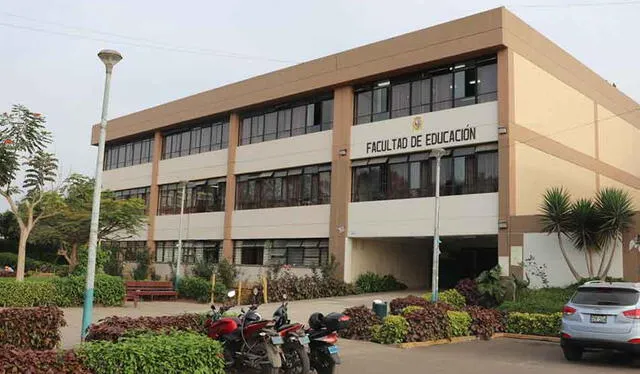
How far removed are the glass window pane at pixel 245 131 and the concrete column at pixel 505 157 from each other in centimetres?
1520

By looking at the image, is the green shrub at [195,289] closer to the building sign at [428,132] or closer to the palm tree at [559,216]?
the building sign at [428,132]

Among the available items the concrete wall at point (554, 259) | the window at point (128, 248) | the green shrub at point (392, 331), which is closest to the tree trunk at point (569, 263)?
the concrete wall at point (554, 259)

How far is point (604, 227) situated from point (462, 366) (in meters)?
10.1

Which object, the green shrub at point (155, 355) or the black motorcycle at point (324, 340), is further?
the black motorcycle at point (324, 340)

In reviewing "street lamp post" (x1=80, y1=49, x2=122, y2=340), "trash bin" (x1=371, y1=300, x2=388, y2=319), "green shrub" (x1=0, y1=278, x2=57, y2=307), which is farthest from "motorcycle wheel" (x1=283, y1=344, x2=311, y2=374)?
"green shrub" (x1=0, y1=278, x2=57, y2=307)

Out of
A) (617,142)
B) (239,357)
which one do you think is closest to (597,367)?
(239,357)

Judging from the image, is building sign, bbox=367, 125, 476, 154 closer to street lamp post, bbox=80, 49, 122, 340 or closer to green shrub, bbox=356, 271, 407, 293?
green shrub, bbox=356, 271, 407, 293

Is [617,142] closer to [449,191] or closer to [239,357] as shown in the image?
[449,191]

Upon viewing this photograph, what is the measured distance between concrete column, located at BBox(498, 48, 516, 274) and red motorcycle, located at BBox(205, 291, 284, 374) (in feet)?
48.4

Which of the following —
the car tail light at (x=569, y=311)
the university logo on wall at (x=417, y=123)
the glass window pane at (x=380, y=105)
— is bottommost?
the car tail light at (x=569, y=311)

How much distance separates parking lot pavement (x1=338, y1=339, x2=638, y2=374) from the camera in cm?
1066

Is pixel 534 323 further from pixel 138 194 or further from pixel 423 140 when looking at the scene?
pixel 138 194

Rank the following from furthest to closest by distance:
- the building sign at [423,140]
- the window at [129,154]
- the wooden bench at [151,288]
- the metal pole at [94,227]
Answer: the window at [129,154]
the wooden bench at [151,288]
the building sign at [423,140]
the metal pole at [94,227]

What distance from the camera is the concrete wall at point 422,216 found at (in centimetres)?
2305
